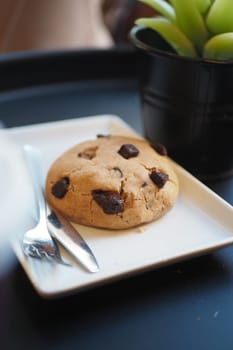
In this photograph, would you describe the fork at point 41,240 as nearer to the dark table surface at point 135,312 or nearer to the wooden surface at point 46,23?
the dark table surface at point 135,312

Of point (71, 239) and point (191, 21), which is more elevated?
point (191, 21)

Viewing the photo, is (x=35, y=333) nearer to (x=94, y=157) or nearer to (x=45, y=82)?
(x=94, y=157)

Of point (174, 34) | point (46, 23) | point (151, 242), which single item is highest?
point (174, 34)

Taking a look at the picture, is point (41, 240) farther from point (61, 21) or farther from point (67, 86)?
point (61, 21)

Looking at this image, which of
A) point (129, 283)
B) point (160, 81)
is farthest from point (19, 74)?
point (129, 283)

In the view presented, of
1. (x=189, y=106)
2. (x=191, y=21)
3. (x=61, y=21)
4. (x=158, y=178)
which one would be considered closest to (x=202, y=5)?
(x=191, y=21)

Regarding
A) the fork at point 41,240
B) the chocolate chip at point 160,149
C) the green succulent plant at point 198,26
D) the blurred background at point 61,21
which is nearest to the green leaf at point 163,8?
the green succulent plant at point 198,26
